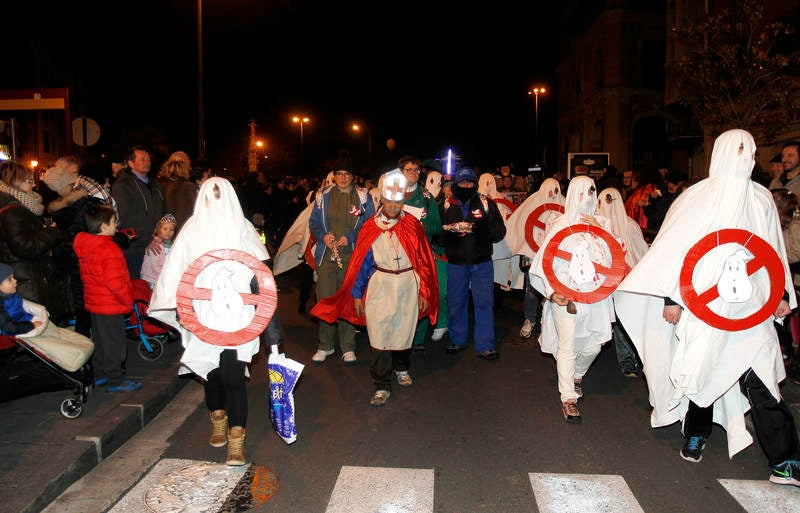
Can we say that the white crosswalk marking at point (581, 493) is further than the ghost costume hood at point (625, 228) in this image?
No

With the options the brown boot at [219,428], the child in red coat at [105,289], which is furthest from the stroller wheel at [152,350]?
the brown boot at [219,428]

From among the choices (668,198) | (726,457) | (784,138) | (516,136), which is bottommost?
(726,457)

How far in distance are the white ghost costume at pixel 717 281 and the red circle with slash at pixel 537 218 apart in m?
4.08

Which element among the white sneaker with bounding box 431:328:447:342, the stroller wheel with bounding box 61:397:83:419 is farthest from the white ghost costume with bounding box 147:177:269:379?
the white sneaker with bounding box 431:328:447:342

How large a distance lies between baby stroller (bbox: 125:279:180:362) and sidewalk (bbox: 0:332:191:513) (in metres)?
0.62

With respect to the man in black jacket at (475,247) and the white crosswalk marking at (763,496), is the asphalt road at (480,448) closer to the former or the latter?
the white crosswalk marking at (763,496)

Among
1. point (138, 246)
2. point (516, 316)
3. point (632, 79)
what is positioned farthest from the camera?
point (632, 79)

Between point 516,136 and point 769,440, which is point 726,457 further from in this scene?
point 516,136

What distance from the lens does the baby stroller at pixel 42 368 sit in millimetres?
5281

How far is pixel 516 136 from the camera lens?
2849 inches

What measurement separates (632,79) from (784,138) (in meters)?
23.7

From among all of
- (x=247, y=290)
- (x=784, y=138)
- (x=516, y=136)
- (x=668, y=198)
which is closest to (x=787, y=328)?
(x=668, y=198)

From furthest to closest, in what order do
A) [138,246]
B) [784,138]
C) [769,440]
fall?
[784,138], [138,246], [769,440]

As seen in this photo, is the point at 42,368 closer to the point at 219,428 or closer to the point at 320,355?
the point at 219,428
